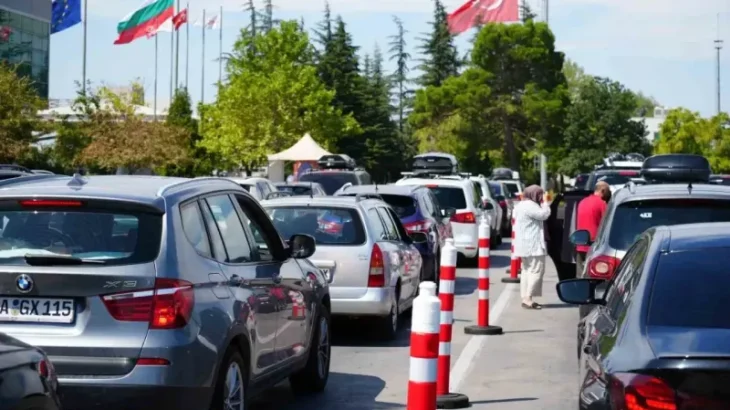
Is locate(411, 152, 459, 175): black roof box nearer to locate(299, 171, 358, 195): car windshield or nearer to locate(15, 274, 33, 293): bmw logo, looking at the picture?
locate(299, 171, 358, 195): car windshield

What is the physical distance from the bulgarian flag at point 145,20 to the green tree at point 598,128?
2626cm

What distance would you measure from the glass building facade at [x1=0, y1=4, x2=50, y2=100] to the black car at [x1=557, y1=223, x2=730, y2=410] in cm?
5581

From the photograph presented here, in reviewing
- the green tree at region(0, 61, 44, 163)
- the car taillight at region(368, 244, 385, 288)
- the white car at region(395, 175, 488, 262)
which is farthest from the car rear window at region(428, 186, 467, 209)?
the green tree at region(0, 61, 44, 163)

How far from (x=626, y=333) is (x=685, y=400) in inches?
24.9

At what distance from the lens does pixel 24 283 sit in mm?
6961

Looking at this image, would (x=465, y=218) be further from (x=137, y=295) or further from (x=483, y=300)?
(x=137, y=295)

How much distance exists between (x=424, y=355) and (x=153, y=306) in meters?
1.56

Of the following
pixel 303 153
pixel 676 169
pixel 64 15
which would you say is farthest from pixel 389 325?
pixel 64 15

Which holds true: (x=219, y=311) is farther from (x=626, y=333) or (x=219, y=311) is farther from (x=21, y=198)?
(x=626, y=333)

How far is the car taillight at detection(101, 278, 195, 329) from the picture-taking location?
6926 millimetres

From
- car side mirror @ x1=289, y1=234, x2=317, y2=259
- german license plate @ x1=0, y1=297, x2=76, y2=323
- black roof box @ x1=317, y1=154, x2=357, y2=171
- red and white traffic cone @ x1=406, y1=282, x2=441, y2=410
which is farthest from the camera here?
black roof box @ x1=317, y1=154, x2=357, y2=171

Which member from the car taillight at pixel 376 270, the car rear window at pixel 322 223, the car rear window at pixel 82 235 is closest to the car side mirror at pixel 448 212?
the car rear window at pixel 322 223

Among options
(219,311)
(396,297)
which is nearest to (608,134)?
(396,297)

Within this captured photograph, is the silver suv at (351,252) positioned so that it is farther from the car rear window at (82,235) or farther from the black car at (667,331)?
the black car at (667,331)
